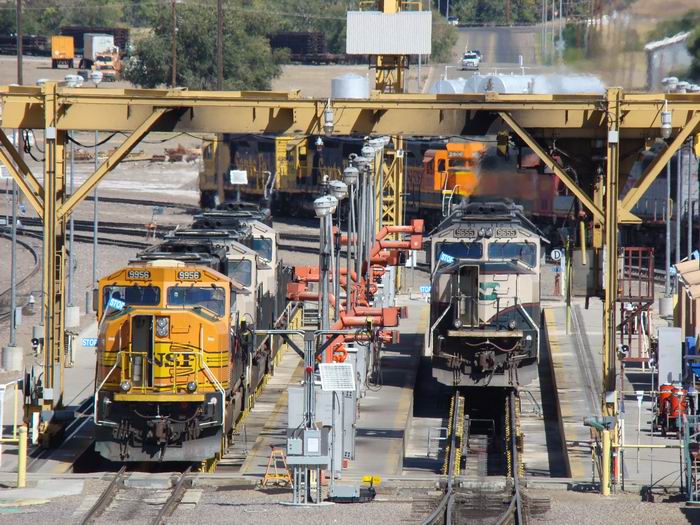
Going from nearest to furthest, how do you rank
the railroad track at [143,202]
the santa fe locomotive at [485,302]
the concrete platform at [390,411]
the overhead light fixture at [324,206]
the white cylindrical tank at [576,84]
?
1. the overhead light fixture at [324,206]
2. the concrete platform at [390,411]
3. the white cylindrical tank at [576,84]
4. the santa fe locomotive at [485,302]
5. the railroad track at [143,202]

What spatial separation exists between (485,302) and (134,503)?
1076 cm

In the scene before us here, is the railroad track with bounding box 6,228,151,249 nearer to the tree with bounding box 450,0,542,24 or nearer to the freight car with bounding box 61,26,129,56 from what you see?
the freight car with bounding box 61,26,129,56

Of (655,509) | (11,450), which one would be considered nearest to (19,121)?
(11,450)

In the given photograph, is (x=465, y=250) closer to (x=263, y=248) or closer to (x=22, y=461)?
(x=263, y=248)

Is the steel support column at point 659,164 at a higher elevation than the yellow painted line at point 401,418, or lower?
higher

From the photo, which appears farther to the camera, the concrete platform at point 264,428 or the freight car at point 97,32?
the freight car at point 97,32

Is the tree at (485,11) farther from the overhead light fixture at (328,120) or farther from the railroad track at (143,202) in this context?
the overhead light fixture at (328,120)

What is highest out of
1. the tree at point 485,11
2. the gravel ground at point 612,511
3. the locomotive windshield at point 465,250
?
the tree at point 485,11

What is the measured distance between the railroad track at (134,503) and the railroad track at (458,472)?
3890 millimetres

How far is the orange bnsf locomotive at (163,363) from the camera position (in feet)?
83.9

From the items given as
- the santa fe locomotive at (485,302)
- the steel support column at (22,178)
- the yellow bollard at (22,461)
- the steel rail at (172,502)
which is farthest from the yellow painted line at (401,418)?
the steel support column at (22,178)

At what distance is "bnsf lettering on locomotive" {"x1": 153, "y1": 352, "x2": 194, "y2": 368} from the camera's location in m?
25.5

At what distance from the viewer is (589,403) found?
32.3 m

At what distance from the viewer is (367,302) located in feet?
112
